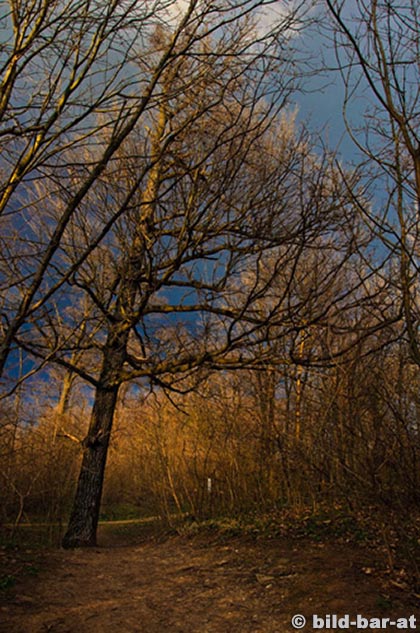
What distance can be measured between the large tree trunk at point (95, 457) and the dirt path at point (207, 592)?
2.67ft

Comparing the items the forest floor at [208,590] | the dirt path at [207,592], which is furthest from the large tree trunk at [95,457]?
→ the dirt path at [207,592]

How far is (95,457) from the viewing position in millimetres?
6102

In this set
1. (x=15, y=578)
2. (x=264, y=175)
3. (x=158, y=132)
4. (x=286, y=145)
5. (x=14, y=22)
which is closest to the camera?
(x=14, y=22)

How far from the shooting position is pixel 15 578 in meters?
3.92

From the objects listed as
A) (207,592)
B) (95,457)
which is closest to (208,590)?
(207,592)

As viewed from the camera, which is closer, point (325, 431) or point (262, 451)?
point (325, 431)

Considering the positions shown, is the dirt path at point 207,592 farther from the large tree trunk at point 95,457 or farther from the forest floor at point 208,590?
the large tree trunk at point 95,457

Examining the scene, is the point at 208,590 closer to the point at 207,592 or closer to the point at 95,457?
the point at 207,592

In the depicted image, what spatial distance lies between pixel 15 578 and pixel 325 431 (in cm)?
295

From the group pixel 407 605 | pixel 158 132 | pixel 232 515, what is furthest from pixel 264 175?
pixel 232 515

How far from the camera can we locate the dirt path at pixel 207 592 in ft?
10.0

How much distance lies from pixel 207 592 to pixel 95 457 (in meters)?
2.80

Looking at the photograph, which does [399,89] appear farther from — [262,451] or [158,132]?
[262,451]

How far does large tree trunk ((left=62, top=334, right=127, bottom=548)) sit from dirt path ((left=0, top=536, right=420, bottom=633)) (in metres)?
0.81
